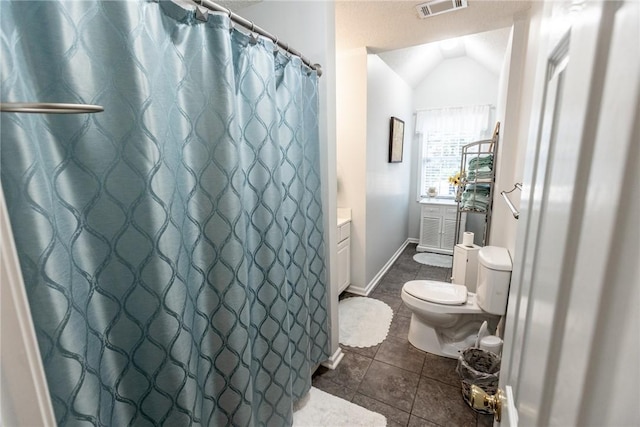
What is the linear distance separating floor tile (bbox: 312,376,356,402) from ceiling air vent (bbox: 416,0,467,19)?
8.23 ft

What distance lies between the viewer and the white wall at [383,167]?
9.20 ft

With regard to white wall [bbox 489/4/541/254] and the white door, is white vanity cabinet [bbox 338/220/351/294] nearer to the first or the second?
white wall [bbox 489/4/541/254]

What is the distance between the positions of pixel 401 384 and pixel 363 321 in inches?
28.1

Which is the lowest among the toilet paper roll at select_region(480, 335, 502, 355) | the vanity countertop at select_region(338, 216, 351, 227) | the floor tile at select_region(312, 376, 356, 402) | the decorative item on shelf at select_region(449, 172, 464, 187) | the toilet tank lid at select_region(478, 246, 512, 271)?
the floor tile at select_region(312, 376, 356, 402)

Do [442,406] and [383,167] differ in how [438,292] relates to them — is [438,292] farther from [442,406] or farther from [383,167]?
[383,167]

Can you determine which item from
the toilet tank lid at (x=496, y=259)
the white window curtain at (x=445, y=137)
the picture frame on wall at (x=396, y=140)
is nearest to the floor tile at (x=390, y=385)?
the toilet tank lid at (x=496, y=259)

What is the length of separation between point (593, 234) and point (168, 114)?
101cm

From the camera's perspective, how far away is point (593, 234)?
0.29 meters

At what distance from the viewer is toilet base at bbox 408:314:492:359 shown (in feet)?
6.63

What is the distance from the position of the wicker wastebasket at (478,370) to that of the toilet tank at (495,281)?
272 millimetres

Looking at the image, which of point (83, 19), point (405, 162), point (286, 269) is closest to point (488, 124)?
point (405, 162)

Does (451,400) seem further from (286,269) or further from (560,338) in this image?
(560,338)

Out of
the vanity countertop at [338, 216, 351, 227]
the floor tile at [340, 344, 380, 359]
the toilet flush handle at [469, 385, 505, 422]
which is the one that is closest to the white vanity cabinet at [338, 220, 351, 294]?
the vanity countertop at [338, 216, 351, 227]

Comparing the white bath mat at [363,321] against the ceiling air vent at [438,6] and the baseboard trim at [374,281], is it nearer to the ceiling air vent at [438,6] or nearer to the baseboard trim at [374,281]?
the baseboard trim at [374,281]
